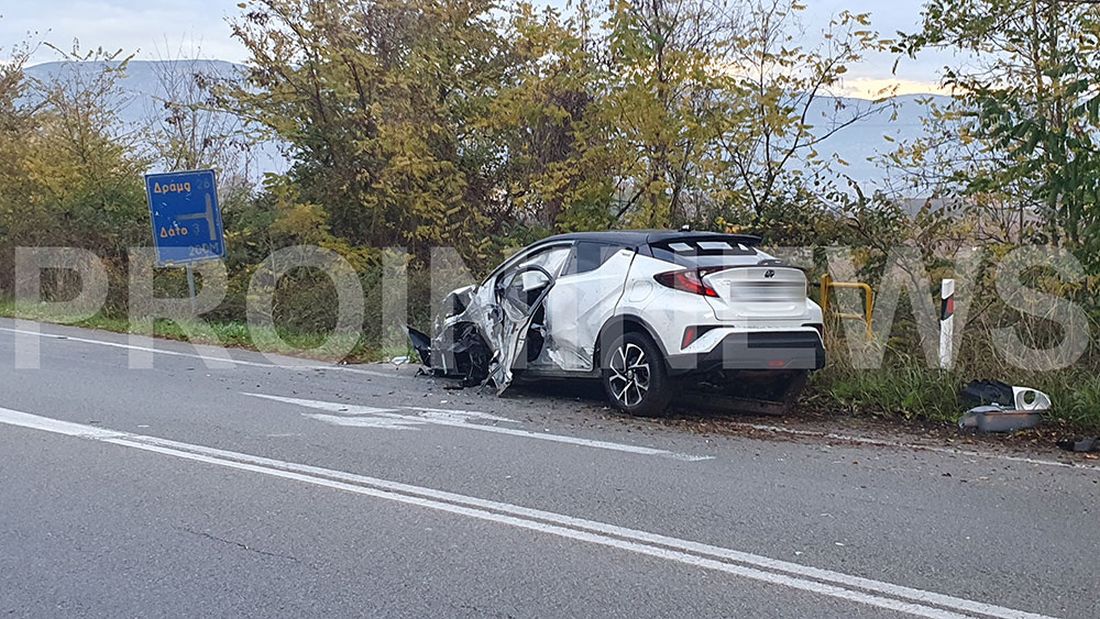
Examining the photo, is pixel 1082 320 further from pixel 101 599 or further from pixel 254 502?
pixel 101 599

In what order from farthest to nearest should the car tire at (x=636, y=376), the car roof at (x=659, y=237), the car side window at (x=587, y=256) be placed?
the car side window at (x=587, y=256) → the car roof at (x=659, y=237) → the car tire at (x=636, y=376)

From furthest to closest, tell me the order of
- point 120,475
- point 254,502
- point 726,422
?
1. point 726,422
2. point 120,475
3. point 254,502

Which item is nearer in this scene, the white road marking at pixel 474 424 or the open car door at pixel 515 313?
the white road marking at pixel 474 424

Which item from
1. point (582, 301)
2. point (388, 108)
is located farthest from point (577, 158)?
point (582, 301)

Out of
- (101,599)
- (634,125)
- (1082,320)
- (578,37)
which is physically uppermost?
(578,37)

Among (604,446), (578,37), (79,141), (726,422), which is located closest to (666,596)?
(604,446)

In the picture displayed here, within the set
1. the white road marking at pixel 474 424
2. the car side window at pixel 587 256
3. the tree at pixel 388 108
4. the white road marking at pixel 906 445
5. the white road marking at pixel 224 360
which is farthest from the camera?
the tree at pixel 388 108

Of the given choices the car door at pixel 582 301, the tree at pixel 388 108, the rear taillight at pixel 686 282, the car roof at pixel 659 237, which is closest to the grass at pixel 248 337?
the tree at pixel 388 108

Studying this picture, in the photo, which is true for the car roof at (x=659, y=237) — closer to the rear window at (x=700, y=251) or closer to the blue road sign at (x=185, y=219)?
the rear window at (x=700, y=251)

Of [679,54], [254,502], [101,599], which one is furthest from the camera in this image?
[679,54]

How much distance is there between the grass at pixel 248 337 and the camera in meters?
14.4

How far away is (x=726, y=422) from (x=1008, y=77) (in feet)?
16.7

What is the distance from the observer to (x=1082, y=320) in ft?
32.7

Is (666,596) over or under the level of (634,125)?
under
